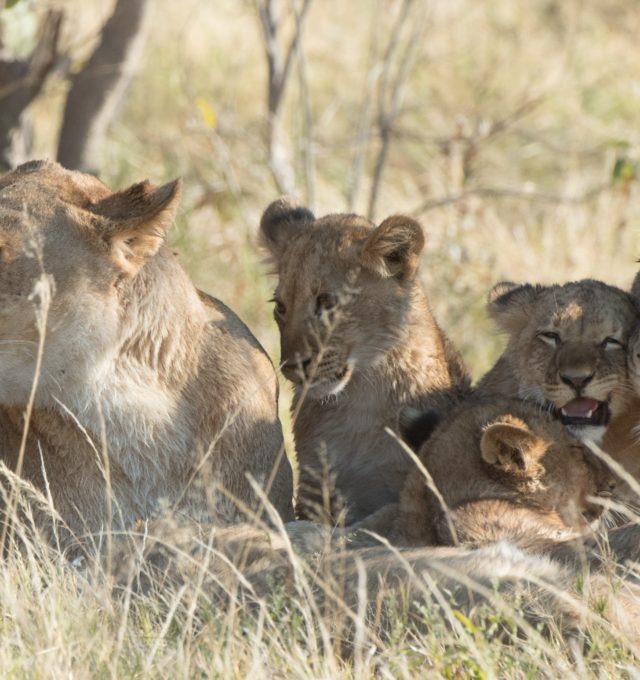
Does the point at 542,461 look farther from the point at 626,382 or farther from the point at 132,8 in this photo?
the point at 132,8

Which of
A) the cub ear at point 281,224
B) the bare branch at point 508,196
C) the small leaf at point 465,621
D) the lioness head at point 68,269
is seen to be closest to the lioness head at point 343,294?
the cub ear at point 281,224

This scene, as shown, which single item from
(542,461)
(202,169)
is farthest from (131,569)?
(202,169)

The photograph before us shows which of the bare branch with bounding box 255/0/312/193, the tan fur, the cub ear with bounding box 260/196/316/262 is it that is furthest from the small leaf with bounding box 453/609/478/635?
the bare branch with bounding box 255/0/312/193

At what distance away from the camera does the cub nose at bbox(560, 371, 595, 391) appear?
3.97 m

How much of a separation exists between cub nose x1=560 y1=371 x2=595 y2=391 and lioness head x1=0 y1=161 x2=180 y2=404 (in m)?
1.28

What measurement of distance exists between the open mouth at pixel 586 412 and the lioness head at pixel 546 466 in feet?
0.39

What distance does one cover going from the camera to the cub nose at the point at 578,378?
397 cm

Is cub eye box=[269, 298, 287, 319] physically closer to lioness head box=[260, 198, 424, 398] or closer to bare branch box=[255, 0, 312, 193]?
lioness head box=[260, 198, 424, 398]

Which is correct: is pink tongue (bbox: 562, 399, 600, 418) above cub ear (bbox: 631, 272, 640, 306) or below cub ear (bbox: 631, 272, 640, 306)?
below

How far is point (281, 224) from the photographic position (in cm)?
496

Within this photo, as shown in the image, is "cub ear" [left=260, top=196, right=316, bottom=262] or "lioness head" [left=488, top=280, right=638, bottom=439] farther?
"cub ear" [left=260, top=196, right=316, bottom=262]

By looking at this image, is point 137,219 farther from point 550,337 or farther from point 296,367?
point 550,337

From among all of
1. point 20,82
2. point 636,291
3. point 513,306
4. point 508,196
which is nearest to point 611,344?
point 636,291

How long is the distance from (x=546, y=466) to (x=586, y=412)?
0.33 m
